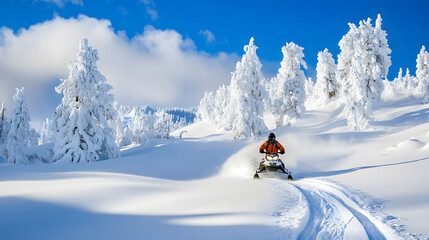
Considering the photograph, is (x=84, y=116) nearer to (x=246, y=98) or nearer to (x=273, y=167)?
(x=273, y=167)

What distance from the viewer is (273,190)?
28.1 ft

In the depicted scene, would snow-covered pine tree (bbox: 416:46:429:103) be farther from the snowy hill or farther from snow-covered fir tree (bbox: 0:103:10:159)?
snow-covered fir tree (bbox: 0:103:10:159)

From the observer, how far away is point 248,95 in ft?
113

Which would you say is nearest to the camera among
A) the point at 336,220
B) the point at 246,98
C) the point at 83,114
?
the point at 336,220

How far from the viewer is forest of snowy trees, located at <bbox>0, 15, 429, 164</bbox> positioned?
22.0 m

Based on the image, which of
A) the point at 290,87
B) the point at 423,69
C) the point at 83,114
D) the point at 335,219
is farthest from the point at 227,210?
the point at 423,69

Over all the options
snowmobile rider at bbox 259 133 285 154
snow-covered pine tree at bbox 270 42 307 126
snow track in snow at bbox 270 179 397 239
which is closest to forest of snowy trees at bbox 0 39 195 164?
snowmobile rider at bbox 259 133 285 154

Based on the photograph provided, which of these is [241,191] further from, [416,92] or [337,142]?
[416,92]

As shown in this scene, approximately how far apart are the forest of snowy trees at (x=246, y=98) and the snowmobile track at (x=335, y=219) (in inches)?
774

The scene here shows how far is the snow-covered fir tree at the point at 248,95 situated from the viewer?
3409 centimetres

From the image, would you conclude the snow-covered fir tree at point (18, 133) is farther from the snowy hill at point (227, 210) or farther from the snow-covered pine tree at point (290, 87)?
the snow-covered pine tree at point (290, 87)

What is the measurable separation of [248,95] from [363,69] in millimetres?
15688

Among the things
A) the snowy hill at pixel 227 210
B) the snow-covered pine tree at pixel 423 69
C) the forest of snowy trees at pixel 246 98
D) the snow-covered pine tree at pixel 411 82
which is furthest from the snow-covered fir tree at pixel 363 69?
the snow-covered pine tree at pixel 411 82

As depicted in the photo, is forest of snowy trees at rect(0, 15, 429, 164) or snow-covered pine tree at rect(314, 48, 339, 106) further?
snow-covered pine tree at rect(314, 48, 339, 106)
